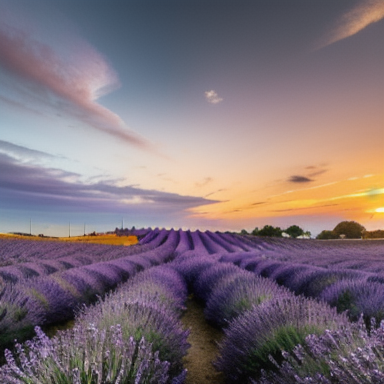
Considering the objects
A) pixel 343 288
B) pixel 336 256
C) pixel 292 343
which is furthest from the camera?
pixel 336 256

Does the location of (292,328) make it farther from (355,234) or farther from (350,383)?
(355,234)

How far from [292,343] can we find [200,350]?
199 cm

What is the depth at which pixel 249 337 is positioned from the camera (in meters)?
2.55

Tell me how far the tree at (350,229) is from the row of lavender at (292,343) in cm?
3585

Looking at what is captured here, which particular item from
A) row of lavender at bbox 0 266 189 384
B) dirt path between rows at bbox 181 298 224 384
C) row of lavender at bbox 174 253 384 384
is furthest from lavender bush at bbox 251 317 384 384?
dirt path between rows at bbox 181 298 224 384

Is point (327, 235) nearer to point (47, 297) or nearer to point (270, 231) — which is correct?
point (270, 231)

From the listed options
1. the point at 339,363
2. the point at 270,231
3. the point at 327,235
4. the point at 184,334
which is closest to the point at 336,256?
the point at 184,334

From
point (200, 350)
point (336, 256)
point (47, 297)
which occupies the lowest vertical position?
point (200, 350)

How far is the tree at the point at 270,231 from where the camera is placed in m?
34.2

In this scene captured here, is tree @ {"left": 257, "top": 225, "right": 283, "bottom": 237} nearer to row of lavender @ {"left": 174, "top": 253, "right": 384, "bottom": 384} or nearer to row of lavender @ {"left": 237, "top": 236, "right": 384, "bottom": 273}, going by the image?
row of lavender @ {"left": 237, "top": 236, "right": 384, "bottom": 273}

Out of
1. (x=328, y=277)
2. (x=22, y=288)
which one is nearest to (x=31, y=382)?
(x=22, y=288)

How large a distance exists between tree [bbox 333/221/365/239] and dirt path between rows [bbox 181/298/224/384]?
3468 cm

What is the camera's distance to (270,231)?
113ft

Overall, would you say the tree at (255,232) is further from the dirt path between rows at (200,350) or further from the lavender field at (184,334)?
the dirt path between rows at (200,350)
